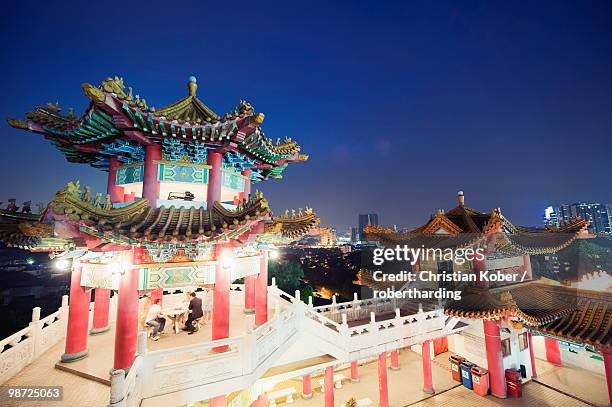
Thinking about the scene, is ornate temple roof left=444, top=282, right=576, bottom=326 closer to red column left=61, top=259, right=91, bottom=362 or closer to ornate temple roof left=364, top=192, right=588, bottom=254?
ornate temple roof left=364, top=192, right=588, bottom=254

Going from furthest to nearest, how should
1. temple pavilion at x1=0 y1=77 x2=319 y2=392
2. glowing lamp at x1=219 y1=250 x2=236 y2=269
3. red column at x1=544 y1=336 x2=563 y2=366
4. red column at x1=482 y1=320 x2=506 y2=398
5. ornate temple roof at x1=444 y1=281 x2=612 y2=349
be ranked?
red column at x1=544 y1=336 x2=563 y2=366, red column at x1=482 y1=320 x2=506 y2=398, ornate temple roof at x1=444 y1=281 x2=612 y2=349, glowing lamp at x1=219 y1=250 x2=236 y2=269, temple pavilion at x1=0 y1=77 x2=319 y2=392

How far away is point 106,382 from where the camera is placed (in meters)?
6.49

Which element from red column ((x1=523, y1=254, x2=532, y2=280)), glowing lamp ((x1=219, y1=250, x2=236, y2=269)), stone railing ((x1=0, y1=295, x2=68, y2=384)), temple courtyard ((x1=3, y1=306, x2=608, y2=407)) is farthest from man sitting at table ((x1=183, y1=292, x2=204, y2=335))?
red column ((x1=523, y1=254, x2=532, y2=280))

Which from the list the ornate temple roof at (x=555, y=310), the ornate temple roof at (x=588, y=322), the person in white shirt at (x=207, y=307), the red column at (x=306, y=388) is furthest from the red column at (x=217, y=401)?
the ornate temple roof at (x=588, y=322)

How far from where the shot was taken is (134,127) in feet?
21.6

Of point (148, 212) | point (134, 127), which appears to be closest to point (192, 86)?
point (134, 127)

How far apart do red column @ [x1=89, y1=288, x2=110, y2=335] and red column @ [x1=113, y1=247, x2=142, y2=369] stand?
12.7 ft

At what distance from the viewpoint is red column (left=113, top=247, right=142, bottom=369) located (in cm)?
630

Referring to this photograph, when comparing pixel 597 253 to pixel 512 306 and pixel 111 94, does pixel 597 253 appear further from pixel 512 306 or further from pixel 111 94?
pixel 111 94

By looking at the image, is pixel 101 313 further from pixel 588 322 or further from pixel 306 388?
pixel 588 322

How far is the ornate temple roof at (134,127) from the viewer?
622cm

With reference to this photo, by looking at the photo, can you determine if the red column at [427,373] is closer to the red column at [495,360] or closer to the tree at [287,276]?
the red column at [495,360]

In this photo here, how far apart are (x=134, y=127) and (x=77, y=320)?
18.7 feet

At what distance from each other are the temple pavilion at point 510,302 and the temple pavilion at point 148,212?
20.9 feet
